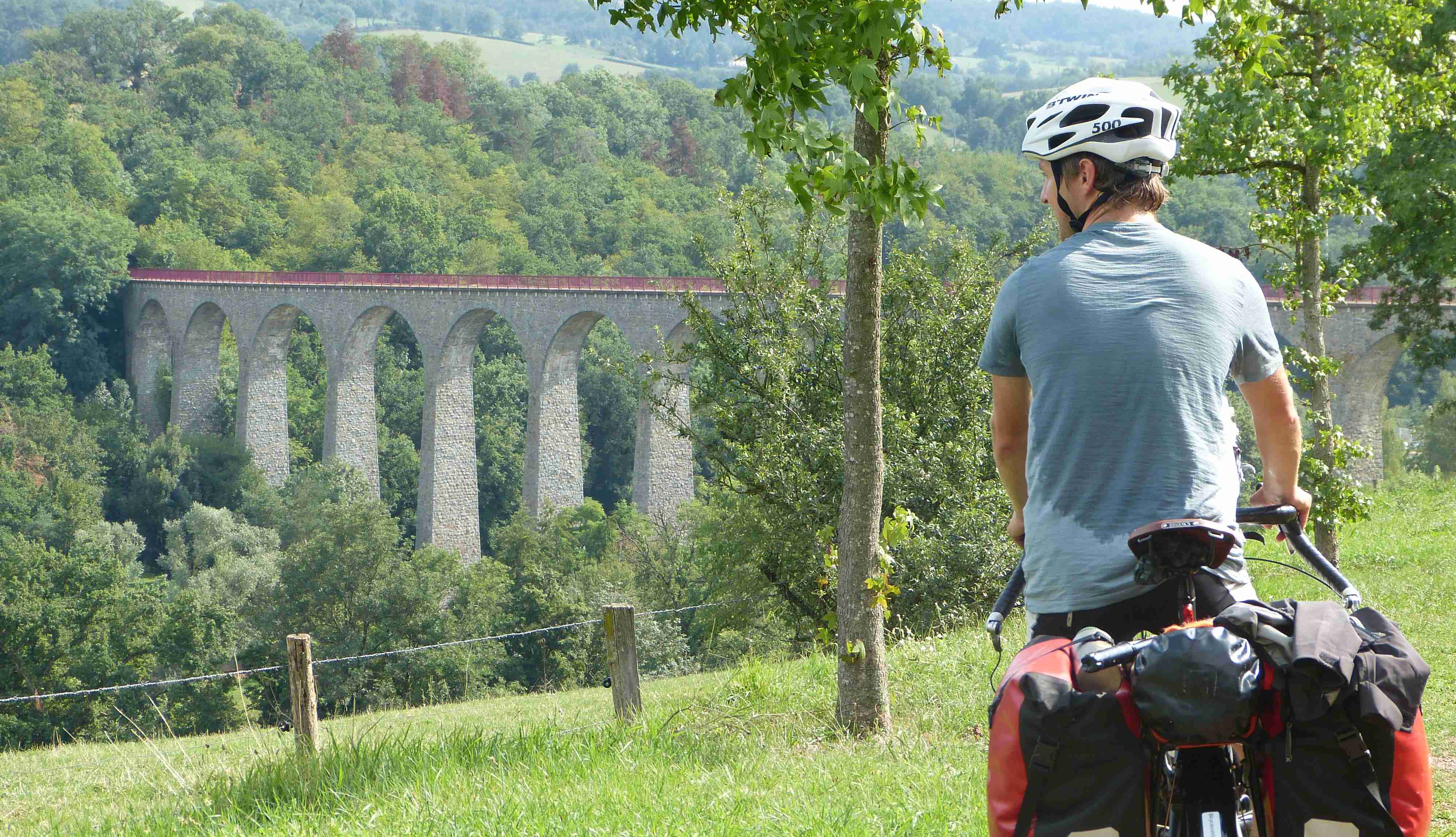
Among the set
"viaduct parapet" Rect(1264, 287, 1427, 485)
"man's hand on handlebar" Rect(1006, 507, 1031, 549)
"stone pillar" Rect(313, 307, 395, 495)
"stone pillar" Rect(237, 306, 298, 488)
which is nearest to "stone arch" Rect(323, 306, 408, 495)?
"stone pillar" Rect(313, 307, 395, 495)

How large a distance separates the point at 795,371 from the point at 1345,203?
16.2 feet

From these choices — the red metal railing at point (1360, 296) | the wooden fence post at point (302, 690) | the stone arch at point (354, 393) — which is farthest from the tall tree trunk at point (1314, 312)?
the stone arch at point (354, 393)

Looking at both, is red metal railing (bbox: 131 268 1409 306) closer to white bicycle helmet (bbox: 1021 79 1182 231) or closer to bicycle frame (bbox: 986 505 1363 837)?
white bicycle helmet (bbox: 1021 79 1182 231)

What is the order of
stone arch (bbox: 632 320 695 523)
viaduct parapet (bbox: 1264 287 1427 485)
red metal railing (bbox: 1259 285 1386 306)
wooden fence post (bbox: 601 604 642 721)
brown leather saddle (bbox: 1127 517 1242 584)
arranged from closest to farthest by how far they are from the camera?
brown leather saddle (bbox: 1127 517 1242 584) < wooden fence post (bbox: 601 604 642 721) < red metal railing (bbox: 1259 285 1386 306) < viaduct parapet (bbox: 1264 287 1427 485) < stone arch (bbox: 632 320 695 523)

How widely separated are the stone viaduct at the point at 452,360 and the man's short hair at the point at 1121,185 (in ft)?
91.2

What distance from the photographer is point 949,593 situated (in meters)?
10.1

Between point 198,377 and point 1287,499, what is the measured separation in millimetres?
48590

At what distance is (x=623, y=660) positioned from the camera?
15.5 ft

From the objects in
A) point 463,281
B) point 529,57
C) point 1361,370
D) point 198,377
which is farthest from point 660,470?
point 529,57

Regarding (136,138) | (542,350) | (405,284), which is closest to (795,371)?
(542,350)

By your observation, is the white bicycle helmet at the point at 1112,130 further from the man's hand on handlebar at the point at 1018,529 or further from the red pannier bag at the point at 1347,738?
the red pannier bag at the point at 1347,738

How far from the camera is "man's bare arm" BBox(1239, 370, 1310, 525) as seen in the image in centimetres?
185

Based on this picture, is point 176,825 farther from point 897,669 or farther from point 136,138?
point 136,138

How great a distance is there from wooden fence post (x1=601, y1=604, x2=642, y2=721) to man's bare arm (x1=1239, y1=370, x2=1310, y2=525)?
2.97 metres
